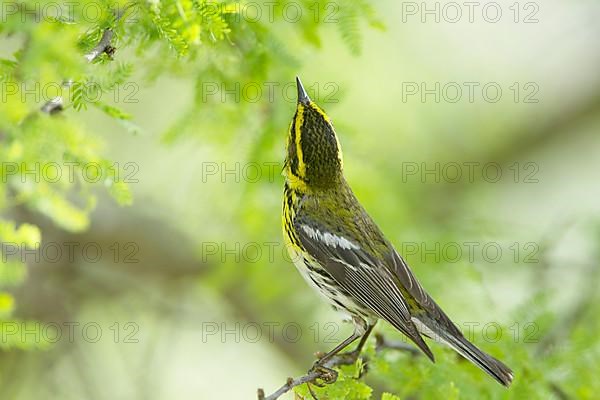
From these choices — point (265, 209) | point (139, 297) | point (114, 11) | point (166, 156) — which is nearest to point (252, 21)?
point (114, 11)

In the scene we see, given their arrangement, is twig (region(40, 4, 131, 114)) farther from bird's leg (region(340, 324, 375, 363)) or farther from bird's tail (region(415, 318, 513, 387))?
bird's tail (region(415, 318, 513, 387))

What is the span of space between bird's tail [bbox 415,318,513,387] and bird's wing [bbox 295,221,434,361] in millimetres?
121

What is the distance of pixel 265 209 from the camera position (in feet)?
16.7

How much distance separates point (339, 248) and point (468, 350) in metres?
0.87

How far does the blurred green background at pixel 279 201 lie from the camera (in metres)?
3.58

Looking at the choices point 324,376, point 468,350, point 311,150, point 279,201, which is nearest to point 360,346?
point 468,350

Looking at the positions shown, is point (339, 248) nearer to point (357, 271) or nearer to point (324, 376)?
point (357, 271)

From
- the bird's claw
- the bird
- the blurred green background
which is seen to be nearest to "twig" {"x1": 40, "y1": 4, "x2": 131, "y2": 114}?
the blurred green background

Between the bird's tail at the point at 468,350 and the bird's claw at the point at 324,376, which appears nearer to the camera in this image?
the bird's claw at the point at 324,376

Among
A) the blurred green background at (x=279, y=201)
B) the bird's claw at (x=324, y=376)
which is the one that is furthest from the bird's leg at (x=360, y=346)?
the bird's claw at (x=324, y=376)

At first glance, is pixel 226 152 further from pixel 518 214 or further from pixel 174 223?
pixel 518 214

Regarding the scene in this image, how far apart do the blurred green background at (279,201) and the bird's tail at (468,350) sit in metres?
0.11

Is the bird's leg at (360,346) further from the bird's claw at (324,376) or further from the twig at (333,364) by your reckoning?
the bird's claw at (324,376)

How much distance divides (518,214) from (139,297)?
12.7 ft
